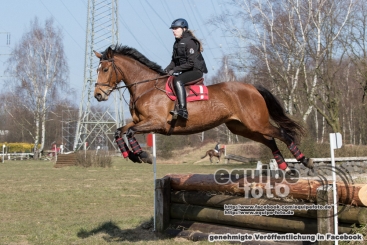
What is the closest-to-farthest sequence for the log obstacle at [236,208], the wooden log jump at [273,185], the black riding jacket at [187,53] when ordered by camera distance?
the wooden log jump at [273,185]
the log obstacle at [236,208]
the black riding jacket at [187,53]

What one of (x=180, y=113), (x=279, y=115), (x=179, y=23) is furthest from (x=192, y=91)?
(x=279, y=115)

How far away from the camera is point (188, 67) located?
23.7ft

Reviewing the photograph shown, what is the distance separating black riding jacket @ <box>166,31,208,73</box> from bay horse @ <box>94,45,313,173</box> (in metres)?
0.39

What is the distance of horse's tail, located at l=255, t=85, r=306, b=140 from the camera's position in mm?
7957

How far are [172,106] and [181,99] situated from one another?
0.22 meters

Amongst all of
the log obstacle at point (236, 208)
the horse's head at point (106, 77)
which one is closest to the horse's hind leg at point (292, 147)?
the log obstacle at point (236, 208)

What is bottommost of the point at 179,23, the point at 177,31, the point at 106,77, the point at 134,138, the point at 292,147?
the point at 292,147

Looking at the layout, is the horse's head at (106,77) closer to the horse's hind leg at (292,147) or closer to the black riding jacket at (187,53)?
the black riding jacket at (187,53)

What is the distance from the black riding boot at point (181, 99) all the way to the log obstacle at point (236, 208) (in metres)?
1.24

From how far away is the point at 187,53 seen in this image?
7.20 meters

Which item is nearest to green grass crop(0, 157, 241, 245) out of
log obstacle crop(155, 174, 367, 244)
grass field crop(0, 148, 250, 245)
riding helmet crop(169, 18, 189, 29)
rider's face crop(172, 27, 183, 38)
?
grass field crop(0, 148, 250, 245)

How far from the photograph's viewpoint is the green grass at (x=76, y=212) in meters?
7.68

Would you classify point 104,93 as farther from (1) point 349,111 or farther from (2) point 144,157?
(1) point 349,111

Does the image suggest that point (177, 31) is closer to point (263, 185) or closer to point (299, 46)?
point (263, 185)
